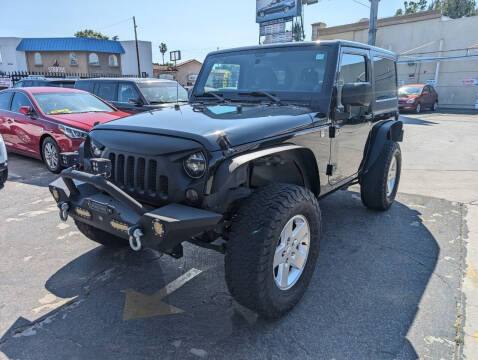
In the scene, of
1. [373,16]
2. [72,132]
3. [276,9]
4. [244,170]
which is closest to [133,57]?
[276,9]

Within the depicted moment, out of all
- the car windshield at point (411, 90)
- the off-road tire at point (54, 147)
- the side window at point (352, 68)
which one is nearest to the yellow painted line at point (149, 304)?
the side window at point (352, 68)

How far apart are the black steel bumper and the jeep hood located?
45 centimetres

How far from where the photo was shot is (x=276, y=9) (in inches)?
1060

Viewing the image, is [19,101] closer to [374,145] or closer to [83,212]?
[83,212]

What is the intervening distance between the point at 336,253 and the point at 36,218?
3527mm

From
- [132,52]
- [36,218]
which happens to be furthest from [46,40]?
[36,218]

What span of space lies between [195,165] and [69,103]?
592cm

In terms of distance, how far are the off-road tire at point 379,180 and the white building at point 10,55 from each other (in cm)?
4104

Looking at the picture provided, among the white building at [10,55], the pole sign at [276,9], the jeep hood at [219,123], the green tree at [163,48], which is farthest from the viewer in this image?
the green tree at [163,48]

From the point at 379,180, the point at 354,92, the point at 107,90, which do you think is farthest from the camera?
the point at 107,90

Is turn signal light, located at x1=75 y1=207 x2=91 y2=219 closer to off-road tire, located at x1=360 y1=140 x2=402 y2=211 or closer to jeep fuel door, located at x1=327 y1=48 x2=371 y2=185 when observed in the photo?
jeep fuel door, located at x1=327 y1=48 x2=371 y2=185

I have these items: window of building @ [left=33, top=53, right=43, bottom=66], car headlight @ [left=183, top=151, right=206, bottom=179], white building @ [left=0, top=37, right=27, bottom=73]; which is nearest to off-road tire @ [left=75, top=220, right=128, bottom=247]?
car headlight @ [left=183, top=151, right=206, bottom=179]

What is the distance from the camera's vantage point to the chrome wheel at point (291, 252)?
2.46 metres

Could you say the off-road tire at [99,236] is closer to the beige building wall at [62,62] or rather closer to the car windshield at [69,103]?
the car windshield at [69,103]
